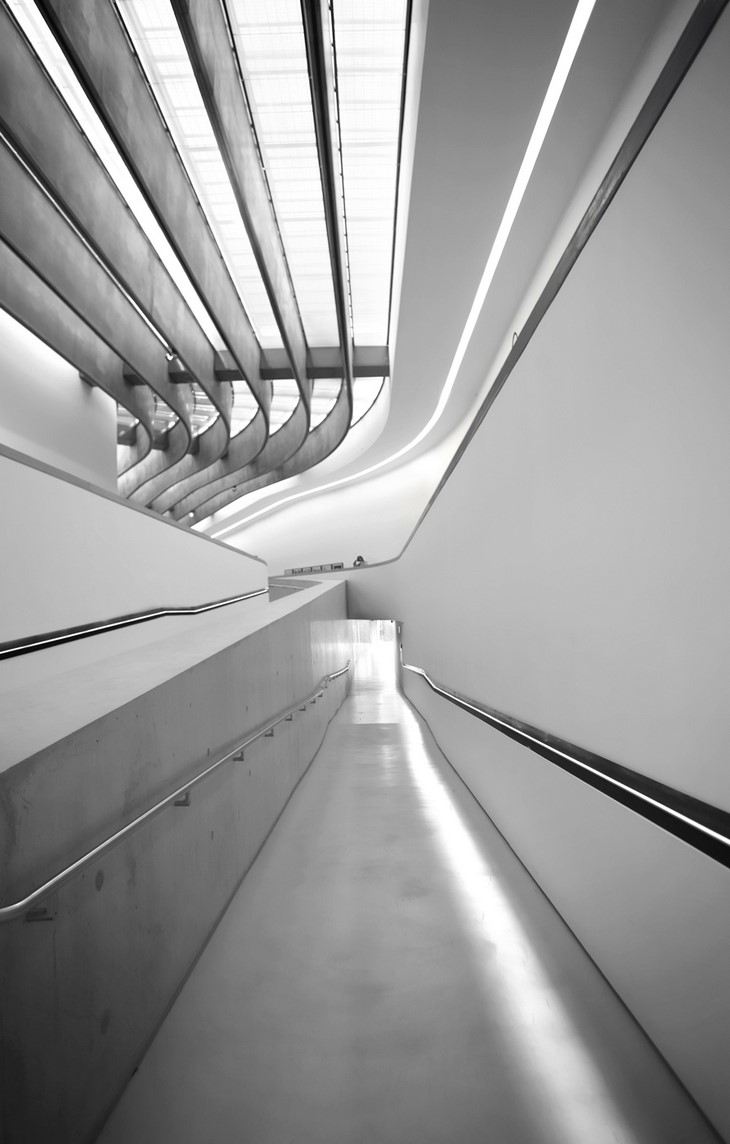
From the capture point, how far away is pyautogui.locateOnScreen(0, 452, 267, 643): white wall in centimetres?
336

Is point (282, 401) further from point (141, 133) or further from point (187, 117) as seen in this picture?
point (141, 133)

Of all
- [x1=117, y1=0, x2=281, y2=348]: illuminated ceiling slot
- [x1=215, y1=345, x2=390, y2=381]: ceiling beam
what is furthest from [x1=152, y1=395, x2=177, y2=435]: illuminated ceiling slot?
[x1=117, y1=0, x2=281, y2=348]: illuminated ceiling slot

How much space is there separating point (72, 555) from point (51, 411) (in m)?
5.61

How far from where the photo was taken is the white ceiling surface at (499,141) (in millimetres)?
4094

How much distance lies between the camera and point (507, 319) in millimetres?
8453

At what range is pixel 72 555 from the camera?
4.01 meters

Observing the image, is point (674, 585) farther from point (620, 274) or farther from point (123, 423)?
point (123, 423)

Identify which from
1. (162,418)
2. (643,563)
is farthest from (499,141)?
(162,418)

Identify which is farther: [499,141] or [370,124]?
[370,124]

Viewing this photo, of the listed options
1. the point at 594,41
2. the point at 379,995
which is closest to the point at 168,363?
the point at 594,41

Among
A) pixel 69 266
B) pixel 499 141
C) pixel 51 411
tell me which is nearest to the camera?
pixel 499 141

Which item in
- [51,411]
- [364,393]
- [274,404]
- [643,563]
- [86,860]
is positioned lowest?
[86,860]

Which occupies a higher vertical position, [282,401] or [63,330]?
[282,401]

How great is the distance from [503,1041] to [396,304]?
26.8 feet
